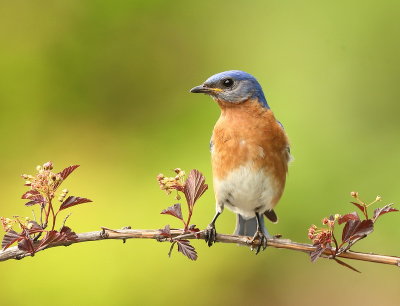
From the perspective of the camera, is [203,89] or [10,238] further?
[203,89]

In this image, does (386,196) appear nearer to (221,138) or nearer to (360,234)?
(221,138)

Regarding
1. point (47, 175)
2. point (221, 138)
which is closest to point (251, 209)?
point (221, 138)

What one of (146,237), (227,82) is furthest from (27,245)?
(227,82)

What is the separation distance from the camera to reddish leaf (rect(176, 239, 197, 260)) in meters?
1.83

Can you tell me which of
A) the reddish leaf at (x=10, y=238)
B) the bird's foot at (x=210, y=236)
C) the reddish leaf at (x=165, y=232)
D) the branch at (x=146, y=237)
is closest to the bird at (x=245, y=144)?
the bird's foot at (x=210, y=236)

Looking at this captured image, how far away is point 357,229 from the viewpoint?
75.6 inches

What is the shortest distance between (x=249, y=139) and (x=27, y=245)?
4.35ft

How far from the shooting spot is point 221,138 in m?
2.94

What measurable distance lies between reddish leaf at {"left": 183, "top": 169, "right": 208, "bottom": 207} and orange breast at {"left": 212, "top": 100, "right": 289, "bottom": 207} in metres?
0.85

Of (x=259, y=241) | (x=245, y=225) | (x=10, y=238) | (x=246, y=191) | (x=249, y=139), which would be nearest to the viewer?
(x=10, y=238)

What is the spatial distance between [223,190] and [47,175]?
4.51ft

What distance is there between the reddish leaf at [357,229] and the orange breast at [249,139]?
3.22ft

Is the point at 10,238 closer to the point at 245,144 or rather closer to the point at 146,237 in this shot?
the point at 146,237

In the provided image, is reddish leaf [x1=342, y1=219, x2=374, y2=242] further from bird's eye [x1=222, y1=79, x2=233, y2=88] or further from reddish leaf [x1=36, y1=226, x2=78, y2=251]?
bird's eye [x1=222, y1=79, x2=233, y2=88]
